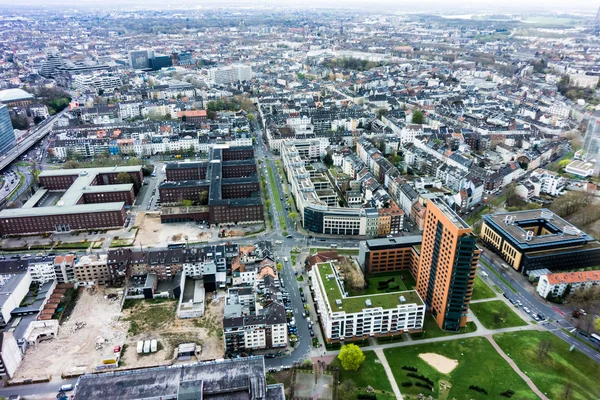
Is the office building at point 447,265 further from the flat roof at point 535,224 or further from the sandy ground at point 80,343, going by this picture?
the sandy ground at point 80,343

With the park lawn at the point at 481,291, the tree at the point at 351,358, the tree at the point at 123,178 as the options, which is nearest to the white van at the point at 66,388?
the tree at the point at 351,358

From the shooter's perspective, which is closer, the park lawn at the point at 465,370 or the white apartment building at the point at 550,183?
the park lawn at the point at 465,370

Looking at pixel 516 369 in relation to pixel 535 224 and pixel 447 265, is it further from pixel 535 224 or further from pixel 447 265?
pixel 535 224

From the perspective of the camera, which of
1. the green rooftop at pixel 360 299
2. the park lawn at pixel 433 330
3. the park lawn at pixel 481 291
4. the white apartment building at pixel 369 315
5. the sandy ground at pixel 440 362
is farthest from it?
the park lawn at pixel 481 291

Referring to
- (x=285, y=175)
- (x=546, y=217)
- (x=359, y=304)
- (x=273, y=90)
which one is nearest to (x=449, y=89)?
(x=273, y=90)

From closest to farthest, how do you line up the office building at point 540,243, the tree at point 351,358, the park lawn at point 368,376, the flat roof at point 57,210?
the park lawn at point 368,376 → the tree at point 351,358 → the office building at point 540,243 → the flat roof at point 57,210

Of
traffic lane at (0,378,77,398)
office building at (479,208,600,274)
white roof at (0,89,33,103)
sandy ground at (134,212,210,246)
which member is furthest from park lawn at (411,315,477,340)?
white roof at (0,89,33,103)

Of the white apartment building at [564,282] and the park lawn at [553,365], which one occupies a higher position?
the white apartment building at [564,282]

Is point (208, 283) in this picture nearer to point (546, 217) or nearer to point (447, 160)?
point (546, 217)
